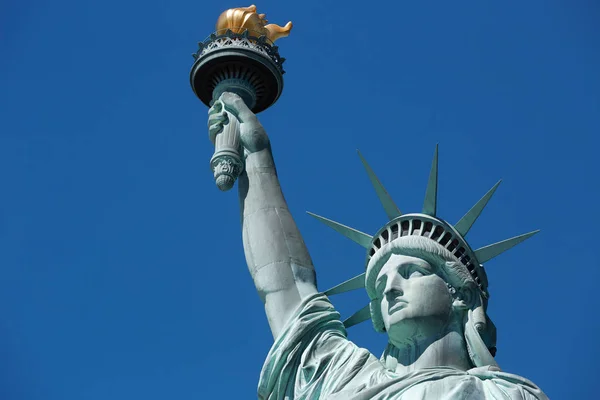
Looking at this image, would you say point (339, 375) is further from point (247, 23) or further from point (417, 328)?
point (247, 23)

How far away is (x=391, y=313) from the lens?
16422 mm

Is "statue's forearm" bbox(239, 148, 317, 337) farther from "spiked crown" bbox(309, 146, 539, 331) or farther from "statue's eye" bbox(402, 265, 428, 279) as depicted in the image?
"statue's eye" bbox(402, 265, 428, 279)

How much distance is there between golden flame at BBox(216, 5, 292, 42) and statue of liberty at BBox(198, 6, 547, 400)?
2398 millimetres

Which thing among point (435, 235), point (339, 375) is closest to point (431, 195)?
point (435, 235)

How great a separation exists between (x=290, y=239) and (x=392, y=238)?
1.33 m

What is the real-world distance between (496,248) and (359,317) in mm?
1767

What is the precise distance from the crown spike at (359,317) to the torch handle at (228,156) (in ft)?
6.90

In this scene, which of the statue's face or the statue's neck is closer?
the statue's neck

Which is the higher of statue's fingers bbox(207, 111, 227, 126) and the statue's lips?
statue's fingers bbox(207, 111, 227, 126)

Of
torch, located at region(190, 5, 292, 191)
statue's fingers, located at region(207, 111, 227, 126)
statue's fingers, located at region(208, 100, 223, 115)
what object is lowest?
statue's fingers, located at region(207, 111, 227, 126)

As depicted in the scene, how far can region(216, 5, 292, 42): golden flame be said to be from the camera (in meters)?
19.3

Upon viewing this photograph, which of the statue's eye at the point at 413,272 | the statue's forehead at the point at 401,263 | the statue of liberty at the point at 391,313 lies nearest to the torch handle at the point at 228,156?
the statue of liberty at the point at 391,313

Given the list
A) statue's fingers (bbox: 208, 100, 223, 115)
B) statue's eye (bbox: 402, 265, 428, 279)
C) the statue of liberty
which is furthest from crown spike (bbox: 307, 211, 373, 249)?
statue's fingers (bbox: 208, 100, 223, 115)

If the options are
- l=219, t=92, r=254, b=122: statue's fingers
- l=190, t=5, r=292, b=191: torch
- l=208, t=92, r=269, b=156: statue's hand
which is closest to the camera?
l=208, t=92, r=269, b=156: statue's hand
